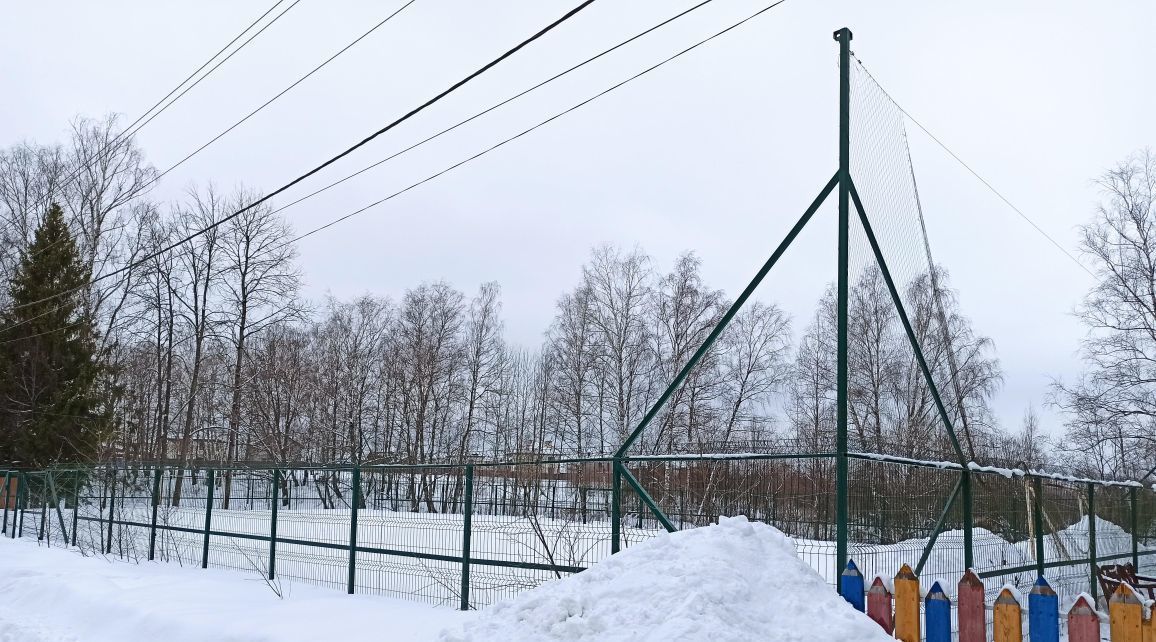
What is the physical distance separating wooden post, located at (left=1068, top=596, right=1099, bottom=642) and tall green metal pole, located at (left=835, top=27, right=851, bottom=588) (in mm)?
2092

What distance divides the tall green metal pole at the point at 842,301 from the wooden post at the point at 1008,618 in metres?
1.93

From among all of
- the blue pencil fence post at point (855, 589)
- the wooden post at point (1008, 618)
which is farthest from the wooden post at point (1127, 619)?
the blue pencil fence post at point (855, 589)

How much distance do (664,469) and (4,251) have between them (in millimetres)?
39775

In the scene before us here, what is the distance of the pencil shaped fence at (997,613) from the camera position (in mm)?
4316

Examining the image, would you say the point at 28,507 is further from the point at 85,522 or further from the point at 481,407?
the point at 481,407

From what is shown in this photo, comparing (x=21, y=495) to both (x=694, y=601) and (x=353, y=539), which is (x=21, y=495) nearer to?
(x=353, y=539)

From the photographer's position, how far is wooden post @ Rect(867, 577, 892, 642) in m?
4.66

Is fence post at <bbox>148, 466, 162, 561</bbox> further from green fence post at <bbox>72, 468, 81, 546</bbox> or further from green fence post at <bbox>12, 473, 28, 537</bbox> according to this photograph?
green fence post at <bbox>12, 473, 28, 537</bbox>

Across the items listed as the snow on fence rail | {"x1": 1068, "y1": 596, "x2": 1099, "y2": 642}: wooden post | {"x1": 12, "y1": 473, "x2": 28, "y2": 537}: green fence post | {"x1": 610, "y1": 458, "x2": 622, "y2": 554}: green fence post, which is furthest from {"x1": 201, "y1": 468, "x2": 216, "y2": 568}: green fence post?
{"x1": 1068, "y1": 596, "x2": 1099, "y2": 642}: wooden post

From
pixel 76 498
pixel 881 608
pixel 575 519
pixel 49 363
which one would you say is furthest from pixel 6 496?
pixel 881 608

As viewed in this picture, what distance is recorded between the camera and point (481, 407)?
4547cm

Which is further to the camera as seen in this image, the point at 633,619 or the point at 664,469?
the point at 664,469

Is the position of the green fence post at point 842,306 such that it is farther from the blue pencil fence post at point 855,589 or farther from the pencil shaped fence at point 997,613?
the pencil shaped fence at point 997,613

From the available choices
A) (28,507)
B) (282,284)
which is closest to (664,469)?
(28,507)
